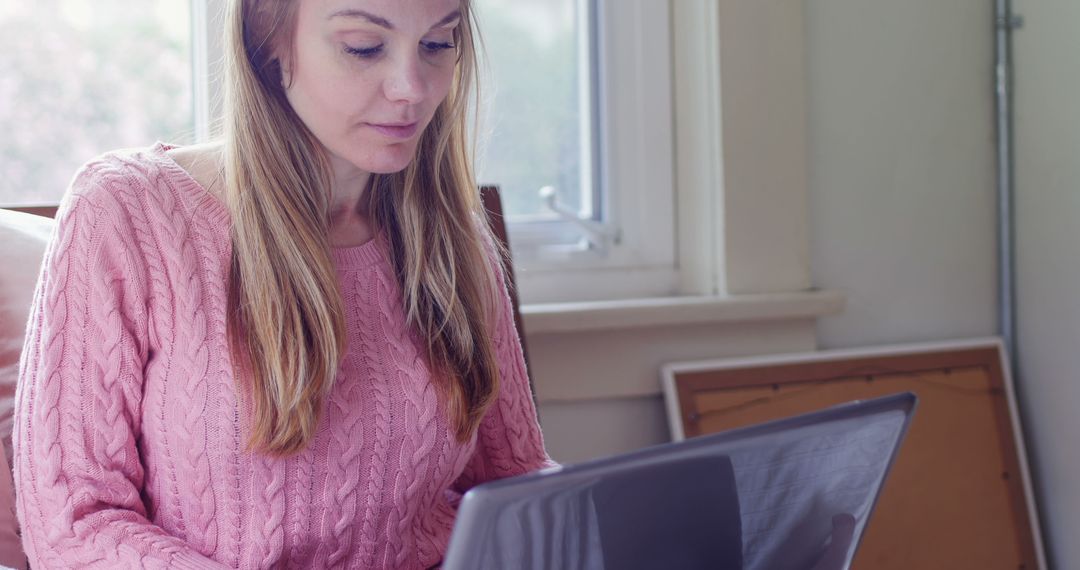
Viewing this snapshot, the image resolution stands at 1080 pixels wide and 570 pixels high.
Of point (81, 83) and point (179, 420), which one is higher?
point (81, 83)

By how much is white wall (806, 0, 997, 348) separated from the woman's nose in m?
0.94

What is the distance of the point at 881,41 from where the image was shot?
1.72 meters

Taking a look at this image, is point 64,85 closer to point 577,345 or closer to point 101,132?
point 101,132

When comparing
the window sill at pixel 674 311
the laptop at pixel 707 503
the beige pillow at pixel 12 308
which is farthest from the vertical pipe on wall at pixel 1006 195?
the beige pillow at pixel 12 308

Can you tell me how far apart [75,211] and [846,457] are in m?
0.67

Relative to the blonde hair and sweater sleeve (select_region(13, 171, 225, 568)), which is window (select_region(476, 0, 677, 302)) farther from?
sweater sleeve (select_region(13, 171, 225, 568))

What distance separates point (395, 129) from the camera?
3.16 feet

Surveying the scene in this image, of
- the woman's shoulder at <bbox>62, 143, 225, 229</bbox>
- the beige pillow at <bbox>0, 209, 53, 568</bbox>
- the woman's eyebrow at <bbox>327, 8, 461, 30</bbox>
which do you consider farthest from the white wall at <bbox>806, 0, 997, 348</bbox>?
the beige pillow at <bbox>0, 209, 53, 568</bbox>

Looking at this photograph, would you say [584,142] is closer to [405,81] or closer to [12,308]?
[405,81]

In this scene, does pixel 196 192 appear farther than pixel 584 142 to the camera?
No

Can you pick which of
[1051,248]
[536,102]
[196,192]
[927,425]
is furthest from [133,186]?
[1051,248]

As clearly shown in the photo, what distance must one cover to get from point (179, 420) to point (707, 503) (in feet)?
1.71

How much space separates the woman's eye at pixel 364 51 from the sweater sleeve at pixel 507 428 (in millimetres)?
333

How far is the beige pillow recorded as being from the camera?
95 centimetres
